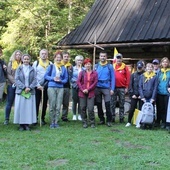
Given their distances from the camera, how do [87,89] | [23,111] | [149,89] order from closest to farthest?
[23,111] < [87,89] < [149,89]

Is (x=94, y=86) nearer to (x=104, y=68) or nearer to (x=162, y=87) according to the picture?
(x=104, y=68)

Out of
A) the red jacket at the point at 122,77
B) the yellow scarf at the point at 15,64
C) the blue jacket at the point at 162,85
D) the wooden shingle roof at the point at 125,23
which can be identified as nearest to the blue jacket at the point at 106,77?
the red jacket at the point at 122,77

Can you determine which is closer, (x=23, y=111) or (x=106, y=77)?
(x=23, y=111)

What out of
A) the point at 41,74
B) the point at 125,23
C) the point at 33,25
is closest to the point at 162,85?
the point at 41,74

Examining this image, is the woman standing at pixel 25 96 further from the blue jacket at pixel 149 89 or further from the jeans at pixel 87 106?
the blue jacket at pixel 149 89

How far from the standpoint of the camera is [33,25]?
58.6 ft

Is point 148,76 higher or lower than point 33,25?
lower

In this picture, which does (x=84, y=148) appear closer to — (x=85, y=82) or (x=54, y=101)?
(x=54, y=101)

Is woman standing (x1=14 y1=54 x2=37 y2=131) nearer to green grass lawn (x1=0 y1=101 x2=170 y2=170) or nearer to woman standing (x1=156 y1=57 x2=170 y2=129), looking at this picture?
green grass lawn (x1=0 y1=101 x2=170 y2=170)

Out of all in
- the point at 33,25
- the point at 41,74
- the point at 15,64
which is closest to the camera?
the point at 15,64

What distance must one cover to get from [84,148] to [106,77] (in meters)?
2.45

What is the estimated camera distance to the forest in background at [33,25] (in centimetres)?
1705

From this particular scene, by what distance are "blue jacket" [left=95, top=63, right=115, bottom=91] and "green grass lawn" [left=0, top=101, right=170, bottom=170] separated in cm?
96

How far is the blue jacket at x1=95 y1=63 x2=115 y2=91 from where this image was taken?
290 inches
